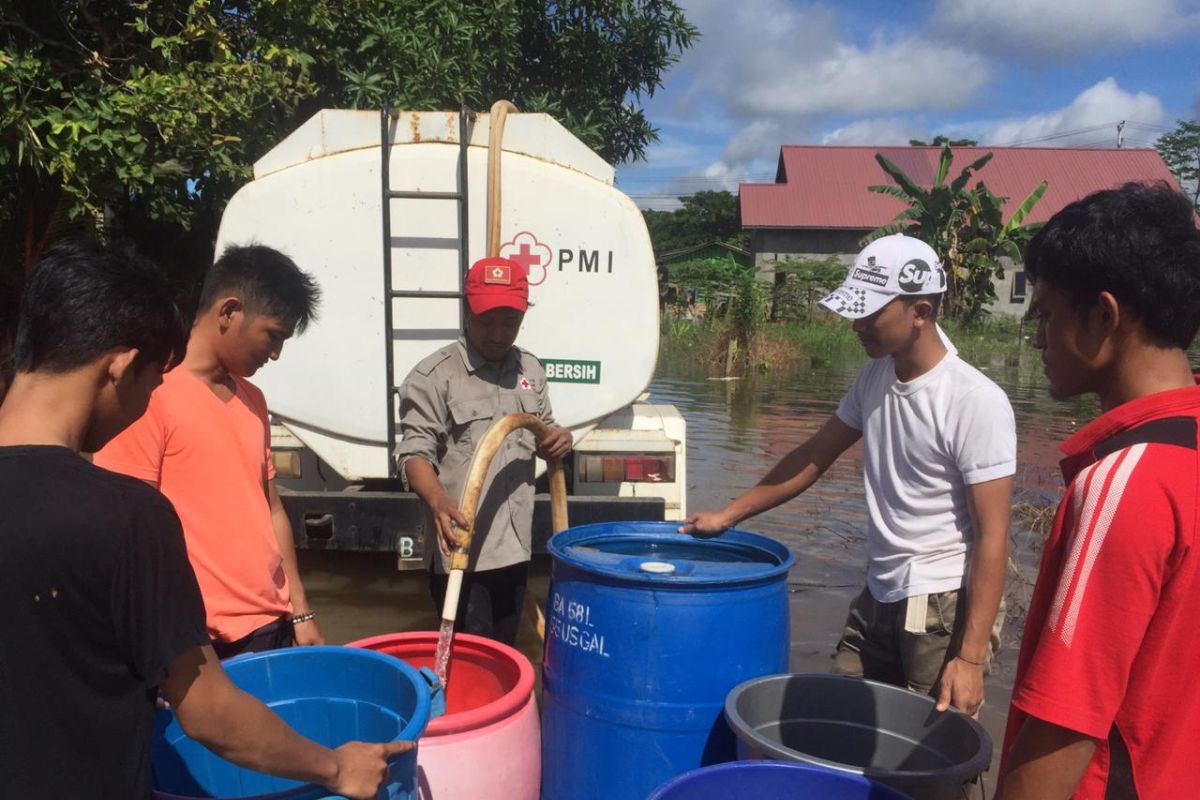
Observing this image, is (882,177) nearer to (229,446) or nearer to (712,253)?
(712,253)

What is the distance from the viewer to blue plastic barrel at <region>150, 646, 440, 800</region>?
5.58 ft

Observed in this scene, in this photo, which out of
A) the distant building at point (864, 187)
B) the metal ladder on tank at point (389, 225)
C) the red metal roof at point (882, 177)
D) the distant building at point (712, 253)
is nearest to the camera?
the metal ladder on tank at point (389, 225)

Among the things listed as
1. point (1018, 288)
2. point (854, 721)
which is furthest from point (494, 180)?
point (1018, 288)

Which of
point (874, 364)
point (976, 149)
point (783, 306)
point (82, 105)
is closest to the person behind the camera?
point (874, 364)

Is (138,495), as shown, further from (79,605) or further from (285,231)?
(285,231)

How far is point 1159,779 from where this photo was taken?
1.22 m

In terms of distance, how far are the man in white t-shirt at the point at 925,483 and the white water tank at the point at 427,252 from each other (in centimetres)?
153

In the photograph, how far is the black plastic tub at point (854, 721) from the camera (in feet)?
6.73

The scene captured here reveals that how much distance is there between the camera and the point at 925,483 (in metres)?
2.32

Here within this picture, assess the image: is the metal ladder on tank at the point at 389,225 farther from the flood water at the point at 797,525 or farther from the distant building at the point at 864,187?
the distant building at the point at 864,187

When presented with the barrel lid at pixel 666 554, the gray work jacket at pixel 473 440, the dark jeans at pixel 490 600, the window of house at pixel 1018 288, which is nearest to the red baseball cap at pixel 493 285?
the gray work jacket at pixel 473 440

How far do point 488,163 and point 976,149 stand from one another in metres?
32.1

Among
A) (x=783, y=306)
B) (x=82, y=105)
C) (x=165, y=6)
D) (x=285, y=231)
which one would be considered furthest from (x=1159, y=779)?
(x=783, y=306)

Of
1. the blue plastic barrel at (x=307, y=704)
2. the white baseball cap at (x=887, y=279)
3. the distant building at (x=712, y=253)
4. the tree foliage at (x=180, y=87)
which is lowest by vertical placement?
the blue plastic barrel at (x=307, y=704)
